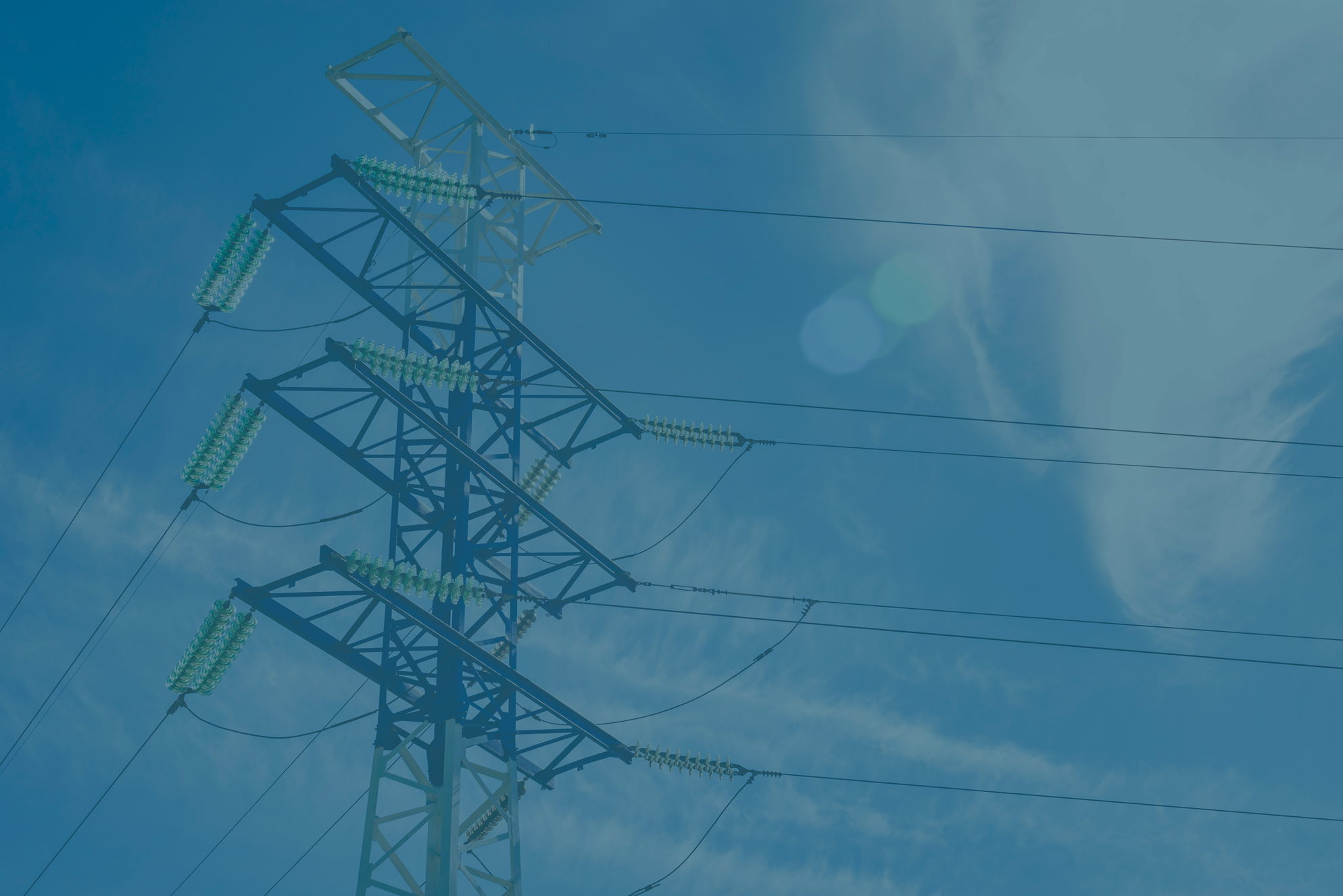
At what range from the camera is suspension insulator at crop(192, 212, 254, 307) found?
68.5ft

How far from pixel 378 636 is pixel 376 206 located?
351 inches

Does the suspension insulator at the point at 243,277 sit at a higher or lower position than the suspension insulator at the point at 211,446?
higher

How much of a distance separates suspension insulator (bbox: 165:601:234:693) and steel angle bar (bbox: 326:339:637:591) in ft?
15.9

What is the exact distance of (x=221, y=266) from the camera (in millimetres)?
20953

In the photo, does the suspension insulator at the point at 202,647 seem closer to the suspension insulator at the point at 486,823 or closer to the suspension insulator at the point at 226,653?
the suspension insulator at the point at 226,653

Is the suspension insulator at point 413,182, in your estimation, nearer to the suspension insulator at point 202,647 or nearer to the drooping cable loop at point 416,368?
the drooping cable loop at point 416,368

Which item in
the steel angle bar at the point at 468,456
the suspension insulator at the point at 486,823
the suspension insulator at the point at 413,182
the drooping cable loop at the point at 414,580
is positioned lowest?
the suspension insulator at the point at 486,823

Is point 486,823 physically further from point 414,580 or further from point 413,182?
point 413,182

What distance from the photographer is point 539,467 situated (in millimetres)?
25391

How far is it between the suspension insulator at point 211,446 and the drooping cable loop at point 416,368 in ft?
8.04

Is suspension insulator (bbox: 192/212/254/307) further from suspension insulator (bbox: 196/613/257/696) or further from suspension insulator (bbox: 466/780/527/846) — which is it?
suspension insulator (bbox: 466/780/527/846)

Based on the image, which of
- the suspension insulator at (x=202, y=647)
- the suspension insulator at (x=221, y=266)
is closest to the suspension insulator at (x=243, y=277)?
the suspension insulator at (x=221, y=266)

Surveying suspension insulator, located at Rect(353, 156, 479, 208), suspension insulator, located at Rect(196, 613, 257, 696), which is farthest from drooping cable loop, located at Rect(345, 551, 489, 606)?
suspension insulator, located at Rect(353, 156, 479, 208)

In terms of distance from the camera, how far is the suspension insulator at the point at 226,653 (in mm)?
18609
